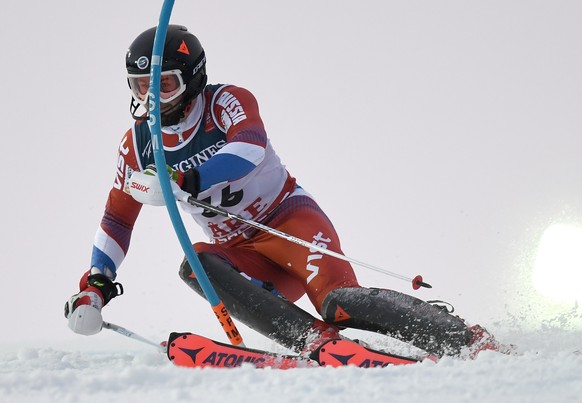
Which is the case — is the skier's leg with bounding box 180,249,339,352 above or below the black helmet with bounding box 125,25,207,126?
below

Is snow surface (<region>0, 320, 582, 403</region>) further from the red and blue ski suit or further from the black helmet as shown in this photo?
the black helmet

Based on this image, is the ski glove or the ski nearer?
the ski

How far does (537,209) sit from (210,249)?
6.56 m

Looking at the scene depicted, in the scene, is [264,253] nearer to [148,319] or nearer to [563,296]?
[563,296]

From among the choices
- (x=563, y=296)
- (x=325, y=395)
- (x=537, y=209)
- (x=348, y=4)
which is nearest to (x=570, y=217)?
(x=537, y=209)

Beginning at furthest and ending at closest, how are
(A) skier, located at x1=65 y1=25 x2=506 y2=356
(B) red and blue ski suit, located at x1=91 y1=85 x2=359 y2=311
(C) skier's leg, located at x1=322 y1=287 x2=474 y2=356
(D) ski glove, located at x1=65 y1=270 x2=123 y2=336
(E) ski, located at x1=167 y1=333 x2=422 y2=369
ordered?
1. (B) red and blue ski suit, located at x1=91 y1=85 x2=359 y2=311
2. (D) ski glove, located at x1=65 y1=270 x2=123 y2=336
3. (A) skier, located at x1=65 y1=25 x2=506 y2=356
4. (C) skier's leg, located at x1=322 y1=287 x2=474 y2=356
5. (E) ski, located at x1=167 y1=333 x2=422 y2=369

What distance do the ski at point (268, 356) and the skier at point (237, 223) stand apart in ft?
1.16

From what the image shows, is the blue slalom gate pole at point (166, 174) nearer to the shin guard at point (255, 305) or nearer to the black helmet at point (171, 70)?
the shin guard at point (255, 305)

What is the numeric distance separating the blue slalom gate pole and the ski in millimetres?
328

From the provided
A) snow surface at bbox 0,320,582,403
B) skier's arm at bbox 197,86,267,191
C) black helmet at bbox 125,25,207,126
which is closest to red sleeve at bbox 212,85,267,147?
skier's arm at bbox 197,86,267,191

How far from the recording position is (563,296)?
6.29 meters

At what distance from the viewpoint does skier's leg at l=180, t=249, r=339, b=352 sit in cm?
375

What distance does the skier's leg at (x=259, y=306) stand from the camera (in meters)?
3.75

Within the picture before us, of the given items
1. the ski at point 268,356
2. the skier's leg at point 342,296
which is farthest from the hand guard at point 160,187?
the skier's leg at point 342,296
